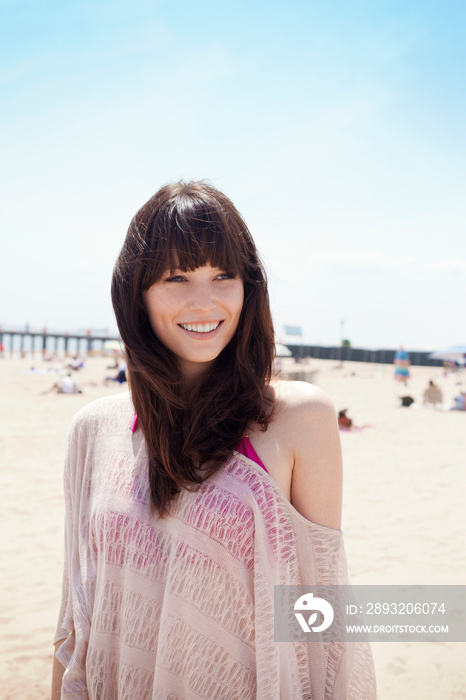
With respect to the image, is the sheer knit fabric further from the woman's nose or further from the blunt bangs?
the blunt bangs

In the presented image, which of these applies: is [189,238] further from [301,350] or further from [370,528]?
[301,350]

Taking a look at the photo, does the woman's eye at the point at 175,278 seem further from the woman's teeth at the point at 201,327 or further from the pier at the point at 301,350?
the pier at the point at 301,350

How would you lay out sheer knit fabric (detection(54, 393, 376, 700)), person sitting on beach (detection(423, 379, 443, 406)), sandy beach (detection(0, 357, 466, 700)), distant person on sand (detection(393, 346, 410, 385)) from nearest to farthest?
1. sheer knit fabric (detection(54, 393, 376, 700))
2. sandy beach (detection(0, 357, 466, 700))
3. person sitting on beach (detection(423, 379, 443, 406))
4. distant person on sand (detection(393, 346, 410, 385))

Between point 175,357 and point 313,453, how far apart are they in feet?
1.64

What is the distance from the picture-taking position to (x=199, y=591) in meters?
1.48

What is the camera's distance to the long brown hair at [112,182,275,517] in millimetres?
1466

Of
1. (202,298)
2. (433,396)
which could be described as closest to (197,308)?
(202,298)

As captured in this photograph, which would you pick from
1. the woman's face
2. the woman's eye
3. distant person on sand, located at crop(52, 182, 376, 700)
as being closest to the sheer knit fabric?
distant person on sand, located at crop(52, 182, 376, 700)

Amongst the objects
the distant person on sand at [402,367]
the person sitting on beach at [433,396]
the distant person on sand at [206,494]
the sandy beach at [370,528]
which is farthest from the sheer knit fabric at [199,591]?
the distant person on sand at [402,367]

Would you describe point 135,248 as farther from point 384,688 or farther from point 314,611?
point 384,688

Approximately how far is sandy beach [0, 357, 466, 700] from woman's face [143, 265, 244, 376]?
2.52 meters

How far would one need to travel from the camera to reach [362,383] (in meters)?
24.1

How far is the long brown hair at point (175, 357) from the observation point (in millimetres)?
1466

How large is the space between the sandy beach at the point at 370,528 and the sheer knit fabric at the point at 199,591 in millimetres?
1787
